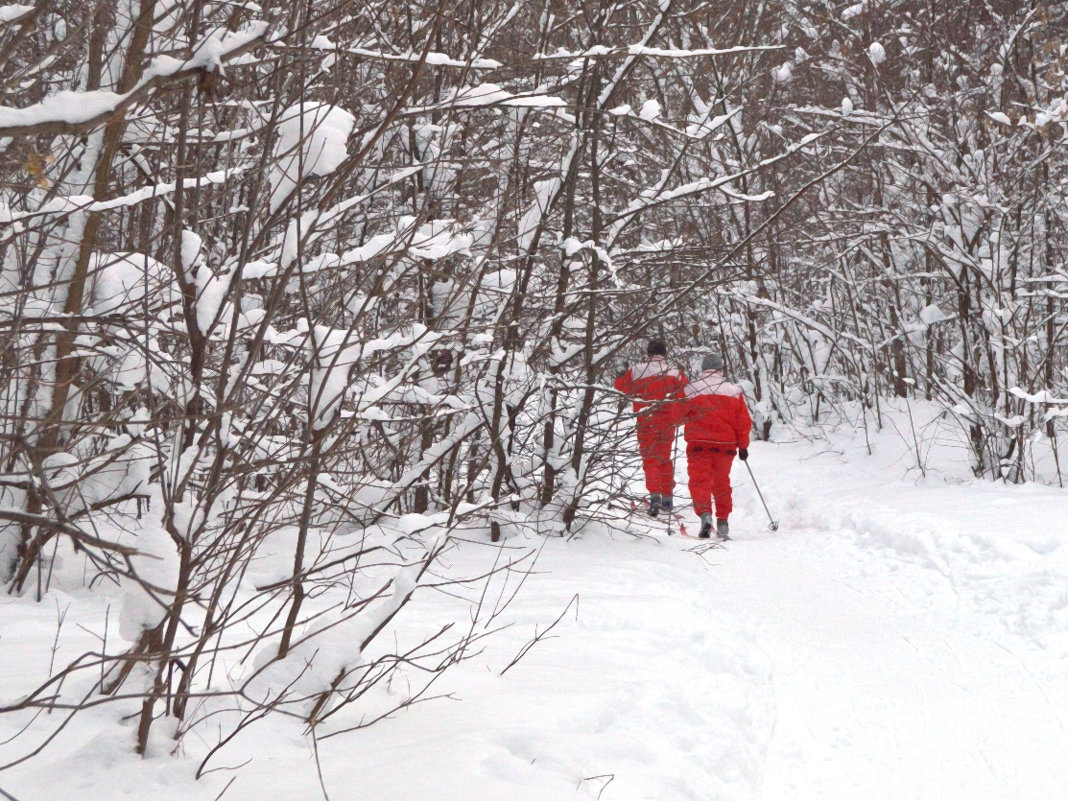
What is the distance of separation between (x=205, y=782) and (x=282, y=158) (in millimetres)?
1517

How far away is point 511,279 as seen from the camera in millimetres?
5945

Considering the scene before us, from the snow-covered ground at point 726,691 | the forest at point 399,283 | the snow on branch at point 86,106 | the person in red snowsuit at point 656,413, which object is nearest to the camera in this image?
the snow on branch at point 86,106

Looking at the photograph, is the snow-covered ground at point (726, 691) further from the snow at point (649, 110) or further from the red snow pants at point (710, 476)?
the snow at point (649, 110)

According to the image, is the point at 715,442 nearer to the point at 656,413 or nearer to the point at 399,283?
the point at 656,413

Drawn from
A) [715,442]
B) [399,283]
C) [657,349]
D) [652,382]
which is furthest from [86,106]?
[715,442]

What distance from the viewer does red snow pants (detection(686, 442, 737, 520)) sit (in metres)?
9.04

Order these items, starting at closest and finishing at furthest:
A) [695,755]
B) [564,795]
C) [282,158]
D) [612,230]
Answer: [282,158] → [564,795] → [695,755] → [612,230]

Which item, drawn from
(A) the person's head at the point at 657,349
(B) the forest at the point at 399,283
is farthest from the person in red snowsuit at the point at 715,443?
(B) the forest at the point at 399,283

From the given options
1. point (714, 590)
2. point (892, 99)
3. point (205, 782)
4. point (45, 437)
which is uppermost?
point (892, 99)

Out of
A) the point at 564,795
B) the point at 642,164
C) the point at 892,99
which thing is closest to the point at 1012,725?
the point at 564,795

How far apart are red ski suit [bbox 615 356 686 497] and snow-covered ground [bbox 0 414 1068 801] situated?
32.1 inches

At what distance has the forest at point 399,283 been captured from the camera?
→ 2.32 m

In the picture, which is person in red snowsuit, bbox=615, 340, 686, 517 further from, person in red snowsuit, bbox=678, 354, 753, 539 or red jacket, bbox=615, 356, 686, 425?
person in red snowsuit, bbox=678, 354, 753, 539

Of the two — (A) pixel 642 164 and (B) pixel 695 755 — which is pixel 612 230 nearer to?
(A) pixel 642 164
